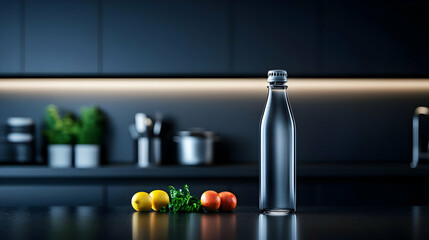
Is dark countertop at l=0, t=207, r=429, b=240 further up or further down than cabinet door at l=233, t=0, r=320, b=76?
further down

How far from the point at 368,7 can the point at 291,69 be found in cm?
61

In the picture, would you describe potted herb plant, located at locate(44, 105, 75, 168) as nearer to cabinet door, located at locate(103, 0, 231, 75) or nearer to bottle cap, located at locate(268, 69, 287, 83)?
cabinet door, located at locate(103, 0, 231, 75)

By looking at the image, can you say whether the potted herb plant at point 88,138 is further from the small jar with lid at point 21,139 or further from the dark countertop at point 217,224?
the dark countertop at point 217,224

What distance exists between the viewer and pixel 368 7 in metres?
3.14

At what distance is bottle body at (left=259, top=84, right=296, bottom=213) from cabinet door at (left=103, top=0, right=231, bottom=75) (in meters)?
1.85

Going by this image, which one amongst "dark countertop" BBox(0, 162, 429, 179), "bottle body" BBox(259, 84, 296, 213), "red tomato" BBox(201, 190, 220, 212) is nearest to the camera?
"bottle body" BBox(259, 84, 296, 213)

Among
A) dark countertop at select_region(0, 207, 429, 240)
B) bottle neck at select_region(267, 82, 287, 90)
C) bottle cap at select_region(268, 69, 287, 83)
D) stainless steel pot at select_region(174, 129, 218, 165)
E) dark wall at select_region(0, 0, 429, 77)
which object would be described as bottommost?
dark countertop at select_region(0, 207, 429, 240)

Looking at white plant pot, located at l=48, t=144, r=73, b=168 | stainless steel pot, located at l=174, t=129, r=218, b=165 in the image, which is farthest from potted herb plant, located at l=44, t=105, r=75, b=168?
stainless steel pot, located at l=174, t=129, r=218, b=165

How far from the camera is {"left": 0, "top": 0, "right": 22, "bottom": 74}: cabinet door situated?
122 inches

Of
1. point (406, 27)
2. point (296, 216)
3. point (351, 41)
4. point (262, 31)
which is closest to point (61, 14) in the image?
point (262, 31)

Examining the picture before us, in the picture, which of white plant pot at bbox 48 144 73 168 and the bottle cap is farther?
white plant pot at bbox 48 144 73 168

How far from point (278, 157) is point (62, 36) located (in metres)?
2.22

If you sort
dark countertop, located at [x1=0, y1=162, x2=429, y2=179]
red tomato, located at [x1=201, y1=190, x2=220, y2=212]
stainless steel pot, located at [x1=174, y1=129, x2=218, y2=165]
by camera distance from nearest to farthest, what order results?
red tomato, located at [x1=201, y1=190, x2=220, y2=212]
dark countertop, located at [x1=0, y1=162, x2=429, y2=179]
stainless steel pot, located at [x1=174, y1=129, x2=218, y2=165]

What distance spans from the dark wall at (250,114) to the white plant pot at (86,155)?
0.28 m
